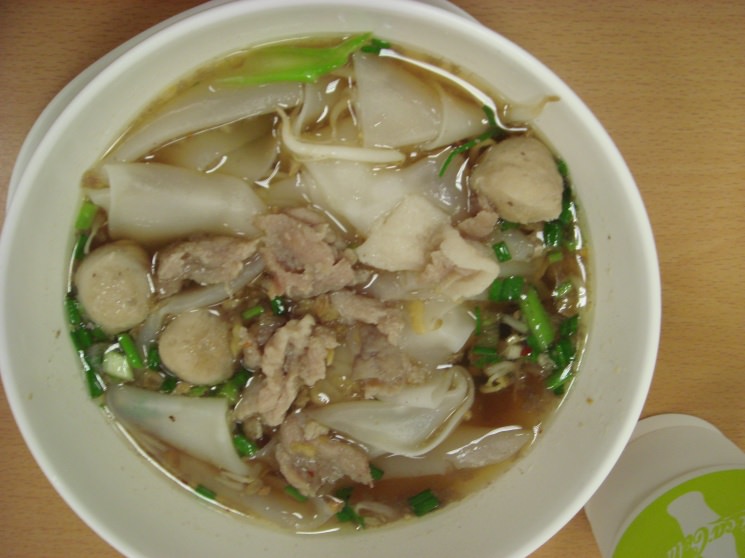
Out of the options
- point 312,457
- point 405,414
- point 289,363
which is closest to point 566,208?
point 405,414

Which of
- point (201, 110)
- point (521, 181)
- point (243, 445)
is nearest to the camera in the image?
point (521, 181)

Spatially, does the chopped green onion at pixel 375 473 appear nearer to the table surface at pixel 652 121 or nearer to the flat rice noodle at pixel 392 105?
the table surface at pixel 652 121

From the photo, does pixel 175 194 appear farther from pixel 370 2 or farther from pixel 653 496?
pixel 653 496

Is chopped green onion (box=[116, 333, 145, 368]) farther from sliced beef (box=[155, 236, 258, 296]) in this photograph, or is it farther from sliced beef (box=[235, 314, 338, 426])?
sliced beef (box=[235, 314, 338, 426])

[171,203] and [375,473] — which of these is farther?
[375,473]

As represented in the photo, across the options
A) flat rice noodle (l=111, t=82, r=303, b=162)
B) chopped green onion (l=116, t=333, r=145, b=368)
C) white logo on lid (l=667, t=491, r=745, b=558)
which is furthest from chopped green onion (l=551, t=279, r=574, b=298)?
chopped green onion (l=116, t=333, r=145, b=368)

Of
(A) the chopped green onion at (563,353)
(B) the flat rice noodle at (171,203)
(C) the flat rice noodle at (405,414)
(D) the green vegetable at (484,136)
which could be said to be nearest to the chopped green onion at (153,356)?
(B) the flat rice noodle at (171,203)

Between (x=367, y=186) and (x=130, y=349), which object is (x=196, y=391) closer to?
(x=130, y=349)

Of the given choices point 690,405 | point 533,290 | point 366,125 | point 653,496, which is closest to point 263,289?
point 366,125

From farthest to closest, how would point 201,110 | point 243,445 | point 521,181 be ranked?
point 243,445
point 201,110
point 521,181
